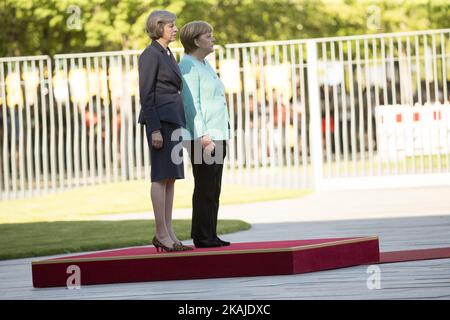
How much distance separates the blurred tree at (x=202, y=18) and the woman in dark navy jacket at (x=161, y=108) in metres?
18.9

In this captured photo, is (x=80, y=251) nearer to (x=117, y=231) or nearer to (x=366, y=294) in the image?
(x=117, y=231)

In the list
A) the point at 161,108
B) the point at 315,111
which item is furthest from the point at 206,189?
the point at 315,111

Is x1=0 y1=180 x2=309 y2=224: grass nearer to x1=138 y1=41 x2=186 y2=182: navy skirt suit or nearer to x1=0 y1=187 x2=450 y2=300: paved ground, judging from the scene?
x1=0 y1=187 x2=450 y2=300: paved ground

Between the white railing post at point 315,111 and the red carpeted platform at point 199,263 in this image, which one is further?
the white railing post at point 315,111

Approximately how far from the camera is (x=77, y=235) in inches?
518

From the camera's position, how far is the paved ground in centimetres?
717

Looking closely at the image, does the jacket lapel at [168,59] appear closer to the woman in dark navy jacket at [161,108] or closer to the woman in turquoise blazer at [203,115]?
the woman in dark navy jacket at [161,108]

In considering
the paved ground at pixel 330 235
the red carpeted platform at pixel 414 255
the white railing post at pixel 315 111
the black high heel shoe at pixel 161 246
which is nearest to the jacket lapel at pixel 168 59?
the black high heel shoe at pixel 161 246

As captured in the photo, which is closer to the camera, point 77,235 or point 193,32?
point 193,32

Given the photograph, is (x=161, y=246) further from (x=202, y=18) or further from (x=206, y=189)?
(x=202, y=18)

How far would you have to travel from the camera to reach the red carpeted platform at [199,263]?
8.06m

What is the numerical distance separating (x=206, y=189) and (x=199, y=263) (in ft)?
2.22

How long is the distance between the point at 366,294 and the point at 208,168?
6.71 ft

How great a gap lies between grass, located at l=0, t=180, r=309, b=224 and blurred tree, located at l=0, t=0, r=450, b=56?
26.1 feet
